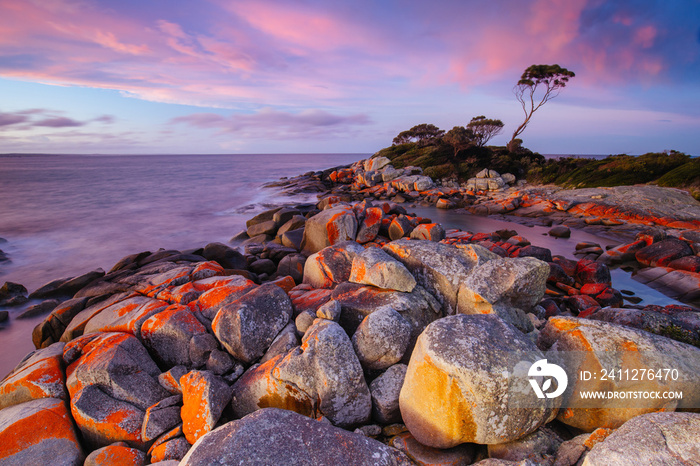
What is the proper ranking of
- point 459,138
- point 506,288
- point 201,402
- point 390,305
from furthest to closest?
point 459,138 < point 390,305 < point 506,288 < point 201,402

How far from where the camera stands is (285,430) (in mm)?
3537

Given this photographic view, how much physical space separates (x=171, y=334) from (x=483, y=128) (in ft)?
168

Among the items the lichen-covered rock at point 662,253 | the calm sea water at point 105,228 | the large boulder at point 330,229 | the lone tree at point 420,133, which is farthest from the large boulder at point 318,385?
the lone tree at point 420,133

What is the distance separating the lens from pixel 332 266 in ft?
26.9

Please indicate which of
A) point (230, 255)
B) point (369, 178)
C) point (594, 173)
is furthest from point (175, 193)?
point (594, 173)

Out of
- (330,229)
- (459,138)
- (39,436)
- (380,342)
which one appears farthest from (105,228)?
(459,138)

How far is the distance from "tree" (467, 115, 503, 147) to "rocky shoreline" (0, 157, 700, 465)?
4575cm

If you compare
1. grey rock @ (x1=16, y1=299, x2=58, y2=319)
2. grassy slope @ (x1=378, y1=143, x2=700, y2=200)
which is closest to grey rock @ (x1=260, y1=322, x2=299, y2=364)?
grey rock @ (x1=16, y1=299, x2=58, y2=319)

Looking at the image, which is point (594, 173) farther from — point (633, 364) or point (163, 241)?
point (163, 241)

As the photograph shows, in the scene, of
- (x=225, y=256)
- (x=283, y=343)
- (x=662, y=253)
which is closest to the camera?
(x=283, y=343)

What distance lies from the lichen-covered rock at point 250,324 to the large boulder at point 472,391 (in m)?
2.69

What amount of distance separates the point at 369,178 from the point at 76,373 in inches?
1455

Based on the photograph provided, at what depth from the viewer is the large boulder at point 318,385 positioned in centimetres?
457

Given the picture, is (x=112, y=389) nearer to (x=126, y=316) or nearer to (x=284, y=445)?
(x=126, y=316)
